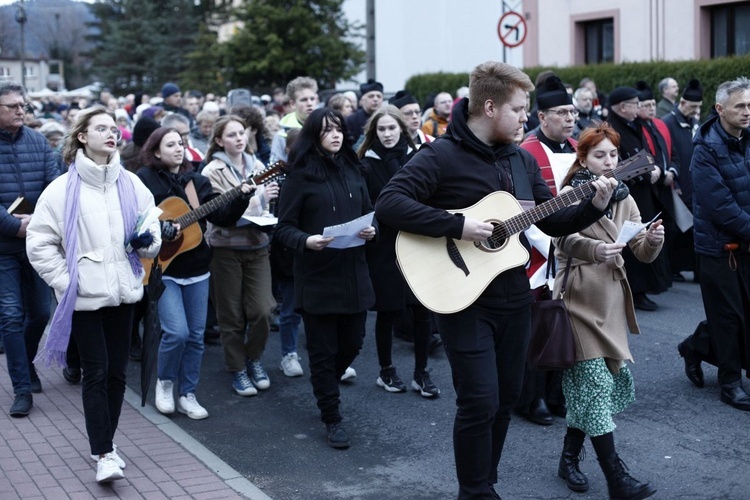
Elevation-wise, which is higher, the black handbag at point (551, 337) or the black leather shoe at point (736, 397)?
the black handbag at point (551, 337)

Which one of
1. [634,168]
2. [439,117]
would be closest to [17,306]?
[634,168]

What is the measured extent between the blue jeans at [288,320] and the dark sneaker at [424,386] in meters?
1.22

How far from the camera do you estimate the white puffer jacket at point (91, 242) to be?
18.9ft

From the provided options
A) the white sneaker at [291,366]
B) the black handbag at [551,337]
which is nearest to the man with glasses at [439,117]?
the white sneaker at [291,366]

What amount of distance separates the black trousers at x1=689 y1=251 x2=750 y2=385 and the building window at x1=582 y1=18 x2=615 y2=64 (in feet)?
59.3

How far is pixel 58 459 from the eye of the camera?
6293 millimetres

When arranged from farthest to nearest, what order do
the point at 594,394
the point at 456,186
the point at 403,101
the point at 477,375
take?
the point at 403,101
the point at 594,394
the point at 456,186
the point at 477,375

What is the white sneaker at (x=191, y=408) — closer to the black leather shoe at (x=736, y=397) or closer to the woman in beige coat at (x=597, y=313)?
the woman in beige coat at (x=597, y=313)

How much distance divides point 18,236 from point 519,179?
3.95m

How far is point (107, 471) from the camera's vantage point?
5.74 meters

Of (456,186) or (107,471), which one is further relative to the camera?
(107,471)

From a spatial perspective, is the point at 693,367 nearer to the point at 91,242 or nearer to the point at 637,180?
the point at 637,180

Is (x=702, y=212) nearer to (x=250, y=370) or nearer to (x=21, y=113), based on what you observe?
(x=250, y=370)

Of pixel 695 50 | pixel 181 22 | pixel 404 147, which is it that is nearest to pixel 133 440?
pixel 404 147
